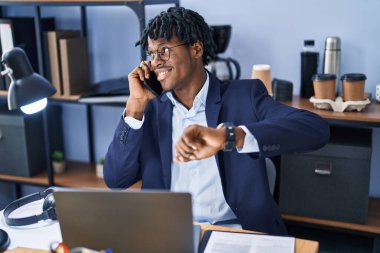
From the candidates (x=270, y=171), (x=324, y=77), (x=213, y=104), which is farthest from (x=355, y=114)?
(x=213, y=104)

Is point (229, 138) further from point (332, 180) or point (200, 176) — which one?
point (332, 180)

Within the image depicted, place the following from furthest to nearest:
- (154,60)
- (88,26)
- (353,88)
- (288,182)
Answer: (88,26)
(288,182)
(353,88)
(154,60)

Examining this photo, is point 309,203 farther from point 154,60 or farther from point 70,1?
point 70,1

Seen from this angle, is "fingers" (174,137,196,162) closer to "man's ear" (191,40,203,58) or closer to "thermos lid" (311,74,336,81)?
"man's ear" (191,40,203,58)

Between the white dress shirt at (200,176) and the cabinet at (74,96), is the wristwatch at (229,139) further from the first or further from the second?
the cabinet at (74,96)

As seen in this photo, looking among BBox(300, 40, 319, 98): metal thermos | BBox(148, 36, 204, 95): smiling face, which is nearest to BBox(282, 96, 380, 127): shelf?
BBox(300, 40, 319, 98): metal thermos

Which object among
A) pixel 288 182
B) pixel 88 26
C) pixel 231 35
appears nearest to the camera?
pixel 288 182

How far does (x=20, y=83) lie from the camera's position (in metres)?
1.29

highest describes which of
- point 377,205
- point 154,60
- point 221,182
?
point 154,60

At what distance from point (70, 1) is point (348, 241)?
71.6 inches

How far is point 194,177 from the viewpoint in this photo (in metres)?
1.76

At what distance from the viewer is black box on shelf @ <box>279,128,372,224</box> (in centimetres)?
214

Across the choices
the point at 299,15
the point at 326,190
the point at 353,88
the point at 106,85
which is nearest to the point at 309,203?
the point at 326,190

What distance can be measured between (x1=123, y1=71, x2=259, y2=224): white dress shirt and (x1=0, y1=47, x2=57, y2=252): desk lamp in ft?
1.45
